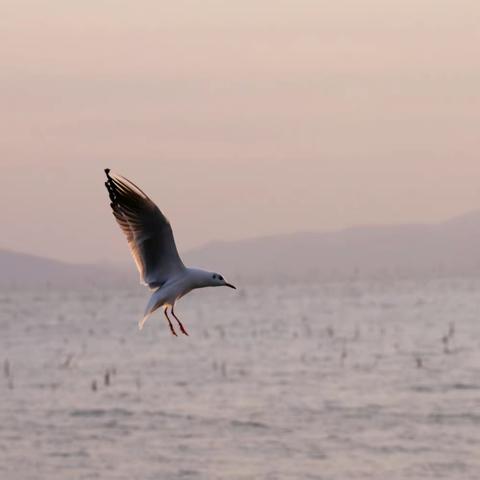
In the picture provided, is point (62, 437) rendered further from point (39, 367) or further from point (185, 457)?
point (39, 367)

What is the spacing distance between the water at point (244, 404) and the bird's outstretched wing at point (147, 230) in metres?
37.9

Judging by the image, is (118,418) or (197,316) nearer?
(118,418)

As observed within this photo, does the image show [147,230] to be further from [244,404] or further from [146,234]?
[244,404]

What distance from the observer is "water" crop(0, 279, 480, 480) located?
184ft

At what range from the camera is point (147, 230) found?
53.4 feet

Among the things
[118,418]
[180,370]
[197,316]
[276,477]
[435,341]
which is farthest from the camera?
[197,316]

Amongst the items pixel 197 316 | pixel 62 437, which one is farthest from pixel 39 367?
pixel 197 316

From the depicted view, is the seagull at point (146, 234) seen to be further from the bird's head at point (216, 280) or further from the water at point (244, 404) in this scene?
the water at point (244, 404)

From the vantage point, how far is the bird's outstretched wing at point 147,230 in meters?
16.1

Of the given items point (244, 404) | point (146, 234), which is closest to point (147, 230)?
point (146, 234)

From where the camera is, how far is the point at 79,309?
19750 centimetres

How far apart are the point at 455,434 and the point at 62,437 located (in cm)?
1739

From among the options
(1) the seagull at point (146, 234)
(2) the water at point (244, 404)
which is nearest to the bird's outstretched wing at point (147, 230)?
(1) the seagull at point (146, 234)

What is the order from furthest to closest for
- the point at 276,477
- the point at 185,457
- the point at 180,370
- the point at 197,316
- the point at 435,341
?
the point at 197,316, the point at 435,341, the point at 180,370, the point at 185,457, the point at 276,477
